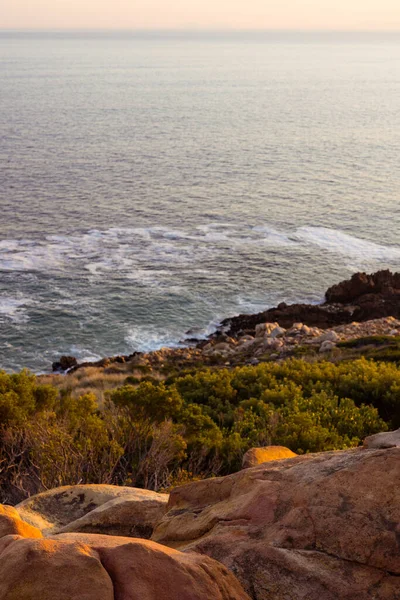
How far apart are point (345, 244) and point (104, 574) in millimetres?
69395

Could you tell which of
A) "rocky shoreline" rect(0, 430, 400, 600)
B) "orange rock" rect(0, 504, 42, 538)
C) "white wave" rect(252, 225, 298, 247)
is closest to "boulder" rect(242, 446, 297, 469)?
"rocky shoreline" rect(0, 430, 400, 600)

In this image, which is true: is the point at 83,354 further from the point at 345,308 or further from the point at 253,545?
the point at 253,545

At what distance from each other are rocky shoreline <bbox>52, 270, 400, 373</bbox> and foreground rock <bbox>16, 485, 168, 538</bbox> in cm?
3115

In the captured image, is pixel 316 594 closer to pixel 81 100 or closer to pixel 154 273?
pixel 154 273

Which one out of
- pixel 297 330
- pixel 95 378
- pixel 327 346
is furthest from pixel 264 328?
pixel 95 378

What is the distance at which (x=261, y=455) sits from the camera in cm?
1332

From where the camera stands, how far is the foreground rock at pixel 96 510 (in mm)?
12523

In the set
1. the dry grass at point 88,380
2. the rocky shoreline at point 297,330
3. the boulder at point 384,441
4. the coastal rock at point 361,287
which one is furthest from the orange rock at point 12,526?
the coastal rock at point 361,287

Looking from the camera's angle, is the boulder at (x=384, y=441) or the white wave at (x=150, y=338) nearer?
the boulder at (x=384, y=441)

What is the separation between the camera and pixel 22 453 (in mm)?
19797

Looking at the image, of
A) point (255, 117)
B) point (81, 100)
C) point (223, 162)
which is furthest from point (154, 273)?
point (81, 100)

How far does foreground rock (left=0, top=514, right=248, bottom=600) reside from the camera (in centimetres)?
761

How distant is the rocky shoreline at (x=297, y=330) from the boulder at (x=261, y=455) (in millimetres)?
31529

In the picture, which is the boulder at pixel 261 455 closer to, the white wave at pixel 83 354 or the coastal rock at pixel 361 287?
the white wave at pixel 83 354
